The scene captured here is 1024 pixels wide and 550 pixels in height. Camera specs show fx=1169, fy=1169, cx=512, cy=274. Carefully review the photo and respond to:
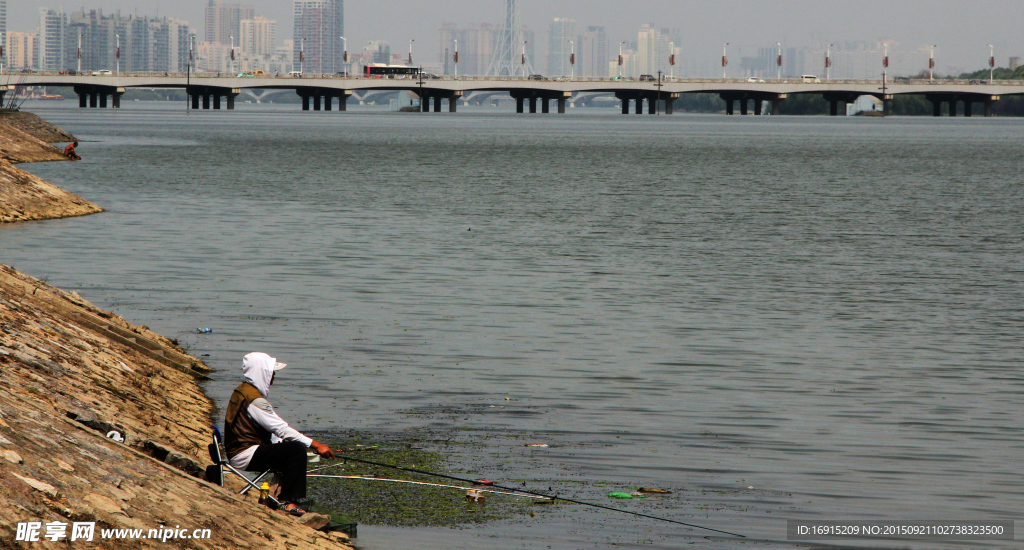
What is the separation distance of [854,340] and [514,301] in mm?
7472

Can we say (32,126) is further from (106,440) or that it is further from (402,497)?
(106,440)

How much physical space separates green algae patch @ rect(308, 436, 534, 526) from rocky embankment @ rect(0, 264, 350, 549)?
3.67 feet

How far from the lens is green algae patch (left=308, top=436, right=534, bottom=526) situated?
1160 cm

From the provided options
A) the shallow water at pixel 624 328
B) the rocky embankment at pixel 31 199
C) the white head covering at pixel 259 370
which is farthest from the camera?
the rocky embankment at pixel 31 199

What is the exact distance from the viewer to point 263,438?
10445 mm

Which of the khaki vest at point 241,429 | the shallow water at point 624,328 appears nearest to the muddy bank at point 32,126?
the shallow water at point 624,328

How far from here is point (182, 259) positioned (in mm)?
31391

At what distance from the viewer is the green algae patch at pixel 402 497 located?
457 inches

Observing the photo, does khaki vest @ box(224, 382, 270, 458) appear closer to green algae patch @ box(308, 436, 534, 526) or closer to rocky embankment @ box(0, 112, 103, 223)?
green algae patch @ box(308, 436, 534, 526)

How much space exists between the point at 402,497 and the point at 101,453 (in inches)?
135

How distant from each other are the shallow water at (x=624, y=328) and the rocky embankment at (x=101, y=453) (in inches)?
53.3

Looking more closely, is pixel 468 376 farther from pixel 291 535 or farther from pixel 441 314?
pixel 291 535

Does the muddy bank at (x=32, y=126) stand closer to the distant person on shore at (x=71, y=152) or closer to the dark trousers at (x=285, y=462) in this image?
the distant person on shore at (x=71, y=152)

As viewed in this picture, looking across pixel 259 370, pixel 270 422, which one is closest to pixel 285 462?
pixel 270 422
